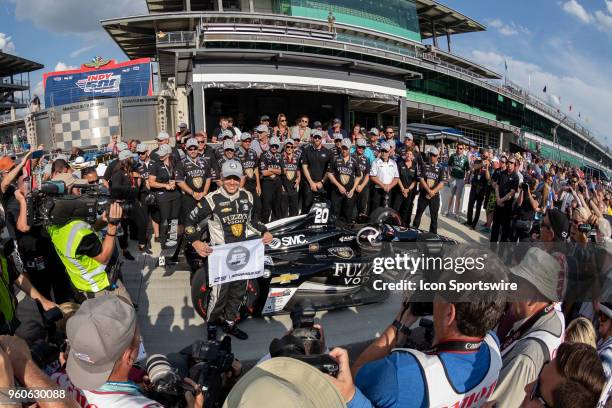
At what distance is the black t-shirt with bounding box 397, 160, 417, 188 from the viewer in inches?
305

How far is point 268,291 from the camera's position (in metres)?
4.33

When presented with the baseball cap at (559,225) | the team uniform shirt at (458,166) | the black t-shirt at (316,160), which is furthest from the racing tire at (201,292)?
the team uniform shirt at (458,166)

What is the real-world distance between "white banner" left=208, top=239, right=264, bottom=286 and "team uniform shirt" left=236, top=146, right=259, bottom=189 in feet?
10.8

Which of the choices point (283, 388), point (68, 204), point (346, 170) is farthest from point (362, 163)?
point (283, 388)

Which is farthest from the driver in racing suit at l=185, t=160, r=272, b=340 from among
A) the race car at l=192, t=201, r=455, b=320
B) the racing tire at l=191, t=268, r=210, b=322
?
the race car at l=192, t=201, r=455, b=320

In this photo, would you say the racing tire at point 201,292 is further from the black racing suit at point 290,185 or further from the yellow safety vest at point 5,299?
the black racing suit at point 290,185

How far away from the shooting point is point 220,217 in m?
4.03

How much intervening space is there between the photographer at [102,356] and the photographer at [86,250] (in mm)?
1612

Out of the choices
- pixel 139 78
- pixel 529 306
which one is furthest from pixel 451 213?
pixel 139 78

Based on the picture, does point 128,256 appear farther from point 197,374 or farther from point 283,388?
point 283,388

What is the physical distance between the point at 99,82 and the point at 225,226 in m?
30.9

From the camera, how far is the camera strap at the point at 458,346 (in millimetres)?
1644

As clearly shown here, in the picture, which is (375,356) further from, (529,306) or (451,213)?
(451,213)

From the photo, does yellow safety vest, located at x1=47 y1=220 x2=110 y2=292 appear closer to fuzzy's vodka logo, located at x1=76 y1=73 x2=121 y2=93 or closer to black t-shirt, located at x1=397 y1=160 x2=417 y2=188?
black t-shirt, located at x1=397 y1=160 x2=417 y2=188
